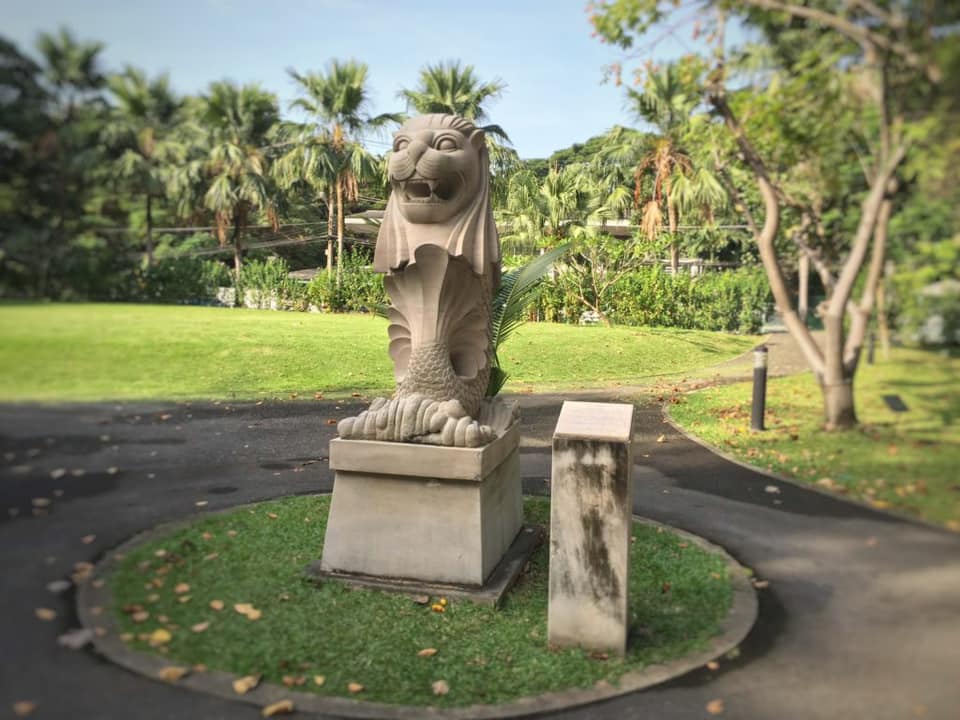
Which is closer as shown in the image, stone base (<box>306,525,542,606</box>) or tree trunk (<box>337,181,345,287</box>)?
Result: tree trunk (<box>337,181,345,287</box>)

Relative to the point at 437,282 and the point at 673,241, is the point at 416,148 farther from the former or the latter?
the point at 673,241

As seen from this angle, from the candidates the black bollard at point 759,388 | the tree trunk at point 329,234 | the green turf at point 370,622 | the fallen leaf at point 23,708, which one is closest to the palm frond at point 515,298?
the green turf at point 370,622

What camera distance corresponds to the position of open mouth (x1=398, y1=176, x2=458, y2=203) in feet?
9.12

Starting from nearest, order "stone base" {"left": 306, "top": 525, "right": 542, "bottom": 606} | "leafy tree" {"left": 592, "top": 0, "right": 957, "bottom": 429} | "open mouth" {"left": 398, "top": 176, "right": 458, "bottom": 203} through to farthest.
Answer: "leafy tree" {"left": 592, "top": 0, "right": 957, "bottom": 429} → "open mouth" {"left": 398, "top": 176, "right": 458, "bottom": 203} → "stone base" {"left": 306, "top": 525, "right": 542, "bottom": 606}

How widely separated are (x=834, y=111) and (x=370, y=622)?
8.16 feet

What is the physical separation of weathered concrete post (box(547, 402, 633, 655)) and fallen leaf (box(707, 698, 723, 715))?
50 centimetres

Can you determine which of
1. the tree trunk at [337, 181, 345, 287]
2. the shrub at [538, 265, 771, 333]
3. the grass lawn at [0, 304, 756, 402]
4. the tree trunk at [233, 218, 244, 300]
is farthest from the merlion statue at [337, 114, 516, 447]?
the tree trunk at [233, 218, 244, 300]

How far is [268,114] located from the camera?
1.72 m

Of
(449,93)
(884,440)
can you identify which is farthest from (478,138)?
(884,440)

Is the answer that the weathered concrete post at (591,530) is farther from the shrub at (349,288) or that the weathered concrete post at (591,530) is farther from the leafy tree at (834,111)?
the leafy tree at (834,111)

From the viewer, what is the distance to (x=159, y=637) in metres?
1.42

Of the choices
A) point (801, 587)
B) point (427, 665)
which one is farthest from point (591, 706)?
point (801, 587)

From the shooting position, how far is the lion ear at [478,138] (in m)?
2.84

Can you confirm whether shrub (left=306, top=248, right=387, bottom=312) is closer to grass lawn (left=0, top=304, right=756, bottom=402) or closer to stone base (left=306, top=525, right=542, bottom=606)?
grass lawn (left=0, top=304, right=756, bottom=402)
